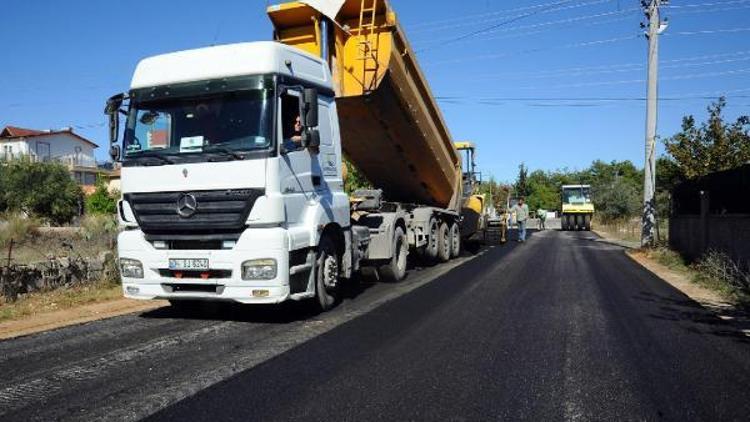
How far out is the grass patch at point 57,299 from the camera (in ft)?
27.1

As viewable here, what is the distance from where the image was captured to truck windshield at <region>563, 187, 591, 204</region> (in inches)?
1478

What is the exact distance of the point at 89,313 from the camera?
26.5ft

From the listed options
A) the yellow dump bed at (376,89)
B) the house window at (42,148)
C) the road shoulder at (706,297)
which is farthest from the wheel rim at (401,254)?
the house window at (42,148)

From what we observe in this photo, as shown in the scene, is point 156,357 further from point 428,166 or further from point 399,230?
point 428,166

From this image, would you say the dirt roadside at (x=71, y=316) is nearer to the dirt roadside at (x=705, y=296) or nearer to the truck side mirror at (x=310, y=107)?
the truck side mirror at (x=310, y=107)

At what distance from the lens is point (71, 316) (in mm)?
7883

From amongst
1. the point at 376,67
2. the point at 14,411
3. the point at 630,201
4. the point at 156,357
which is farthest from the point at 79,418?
the point at 630,201

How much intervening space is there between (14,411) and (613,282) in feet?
30.3

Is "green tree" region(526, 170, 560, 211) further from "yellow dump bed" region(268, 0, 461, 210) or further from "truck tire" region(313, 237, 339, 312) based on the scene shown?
"truck tire" region(313, 237, 339, 312)

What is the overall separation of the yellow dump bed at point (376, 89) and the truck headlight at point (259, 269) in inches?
150

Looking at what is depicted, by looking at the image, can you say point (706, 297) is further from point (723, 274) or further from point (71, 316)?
point (71, 316)

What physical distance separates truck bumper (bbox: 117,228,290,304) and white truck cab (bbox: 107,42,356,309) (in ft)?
0.04

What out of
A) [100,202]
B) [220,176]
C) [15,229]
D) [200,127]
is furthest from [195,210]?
[100,202]

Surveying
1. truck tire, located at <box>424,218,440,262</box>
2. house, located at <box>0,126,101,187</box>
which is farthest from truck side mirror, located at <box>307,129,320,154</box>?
house, located at <box>0,126,101,187</box>
